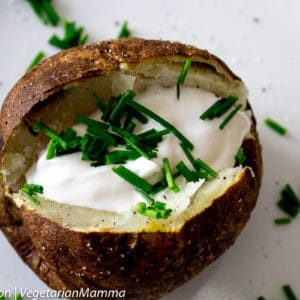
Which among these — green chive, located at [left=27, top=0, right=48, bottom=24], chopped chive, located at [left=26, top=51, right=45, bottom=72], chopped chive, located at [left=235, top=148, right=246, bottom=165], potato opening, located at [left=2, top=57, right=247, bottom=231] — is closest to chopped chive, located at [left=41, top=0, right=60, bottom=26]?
green chive, located at [left=27, top=0, right=48, bottom=24]

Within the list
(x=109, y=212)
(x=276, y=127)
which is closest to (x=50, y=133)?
(x=109, y=212)

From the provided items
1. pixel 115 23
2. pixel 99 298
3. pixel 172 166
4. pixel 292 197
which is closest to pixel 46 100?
pixel 172 166

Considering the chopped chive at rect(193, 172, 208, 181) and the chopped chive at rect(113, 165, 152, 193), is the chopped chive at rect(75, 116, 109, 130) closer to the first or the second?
the chopped chive at rect(113, 165, 152, 193)

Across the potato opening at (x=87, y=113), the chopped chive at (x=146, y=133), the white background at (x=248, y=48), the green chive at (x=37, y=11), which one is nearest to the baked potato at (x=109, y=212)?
the potato opening at (x=87, y=113)

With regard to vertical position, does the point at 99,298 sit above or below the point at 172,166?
below

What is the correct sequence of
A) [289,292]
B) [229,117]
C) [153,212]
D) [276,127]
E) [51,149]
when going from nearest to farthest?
[153,212]
[51,149]
[229,117]
[289,292]
[276,127]

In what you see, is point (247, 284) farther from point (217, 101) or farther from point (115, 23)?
point (115, 23)

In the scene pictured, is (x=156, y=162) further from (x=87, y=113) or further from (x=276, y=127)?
(x=276, y=127)
